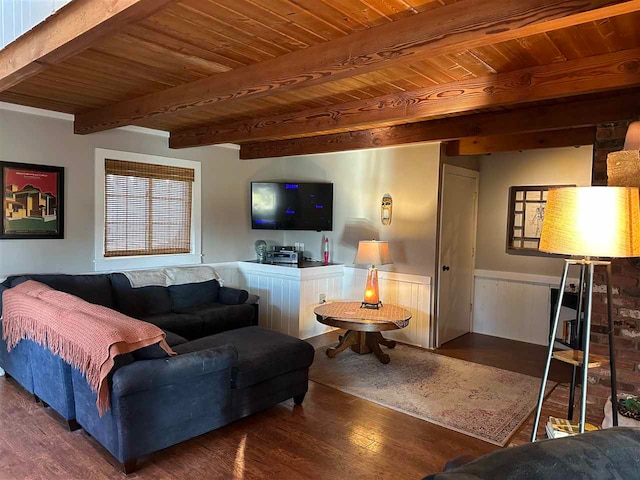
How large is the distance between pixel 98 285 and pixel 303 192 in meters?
2.68

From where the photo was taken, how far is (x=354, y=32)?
2.27 meters

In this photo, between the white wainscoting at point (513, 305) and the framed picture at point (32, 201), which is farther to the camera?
the white wainscoting at point (513, 305)

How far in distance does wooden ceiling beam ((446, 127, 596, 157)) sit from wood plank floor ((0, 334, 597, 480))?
253cm

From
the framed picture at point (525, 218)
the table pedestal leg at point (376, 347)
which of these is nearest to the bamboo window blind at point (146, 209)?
the table pedestal leg at point (376, 347)

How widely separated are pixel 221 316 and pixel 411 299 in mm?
2176

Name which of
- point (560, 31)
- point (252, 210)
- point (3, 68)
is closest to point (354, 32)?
point (560, 31)

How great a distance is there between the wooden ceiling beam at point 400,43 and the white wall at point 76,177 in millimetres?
1660

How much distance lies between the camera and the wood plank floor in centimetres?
252

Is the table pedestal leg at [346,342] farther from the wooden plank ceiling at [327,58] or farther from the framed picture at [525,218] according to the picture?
the framed picture at [525,218]

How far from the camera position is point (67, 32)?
2148 millimetres

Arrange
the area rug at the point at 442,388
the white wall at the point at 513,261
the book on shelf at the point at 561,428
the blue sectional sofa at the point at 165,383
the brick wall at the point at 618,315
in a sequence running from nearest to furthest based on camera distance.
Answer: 1. the book on shelf at the point at 561,428
2. the blue sectional sofa at the point at 165,383
3. the brick wall at the point at 618,315
4. the area rug at the point at 442,388
5. the white wall at the point at 513,261

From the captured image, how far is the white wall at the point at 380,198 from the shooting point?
4.96 m

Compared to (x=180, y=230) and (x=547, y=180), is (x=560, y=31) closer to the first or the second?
(x=547, y=180)

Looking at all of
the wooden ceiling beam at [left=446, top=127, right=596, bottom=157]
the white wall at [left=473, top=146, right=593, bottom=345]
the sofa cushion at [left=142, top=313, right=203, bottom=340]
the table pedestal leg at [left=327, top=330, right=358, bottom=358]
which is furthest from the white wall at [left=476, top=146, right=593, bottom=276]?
the sofa cushion at [left=142, top=313, right=203, bottom=340]
